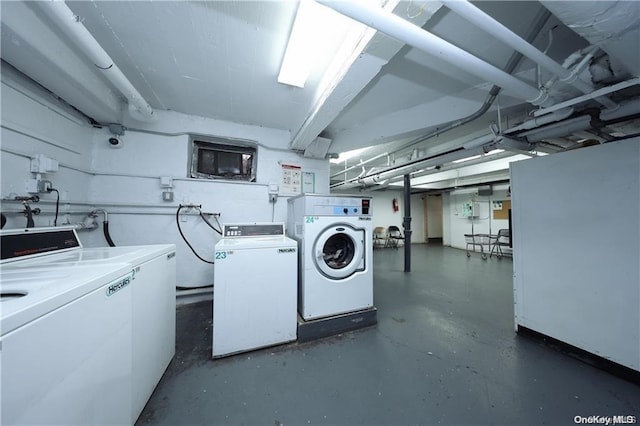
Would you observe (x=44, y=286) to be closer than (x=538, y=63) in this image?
Yes

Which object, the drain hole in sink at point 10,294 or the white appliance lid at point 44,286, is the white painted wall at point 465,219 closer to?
the white appliance lid at point 44,286

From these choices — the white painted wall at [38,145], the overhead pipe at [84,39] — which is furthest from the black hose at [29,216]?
the overhead pipe at [84,39]

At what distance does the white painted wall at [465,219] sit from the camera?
5796 millimetres

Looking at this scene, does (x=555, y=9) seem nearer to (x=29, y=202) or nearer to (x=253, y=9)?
(x=253, y=9)

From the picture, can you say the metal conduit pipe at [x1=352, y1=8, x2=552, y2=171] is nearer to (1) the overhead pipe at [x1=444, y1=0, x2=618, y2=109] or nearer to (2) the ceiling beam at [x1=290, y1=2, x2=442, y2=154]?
(1) the overhead pipe at [x1=444, y1=0, x2=618, y2=109]

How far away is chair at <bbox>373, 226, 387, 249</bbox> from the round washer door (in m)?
4.84

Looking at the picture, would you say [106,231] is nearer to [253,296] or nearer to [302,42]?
[253,296]

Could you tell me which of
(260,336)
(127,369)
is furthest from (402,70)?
(127,369)

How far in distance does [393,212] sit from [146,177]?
22.9 ft

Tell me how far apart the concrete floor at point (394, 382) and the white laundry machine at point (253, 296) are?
129mm

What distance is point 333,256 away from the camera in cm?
218

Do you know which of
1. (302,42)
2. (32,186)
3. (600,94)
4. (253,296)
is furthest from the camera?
(253,296)

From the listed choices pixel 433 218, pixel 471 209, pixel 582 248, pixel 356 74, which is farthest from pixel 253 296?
pixel 433 218
